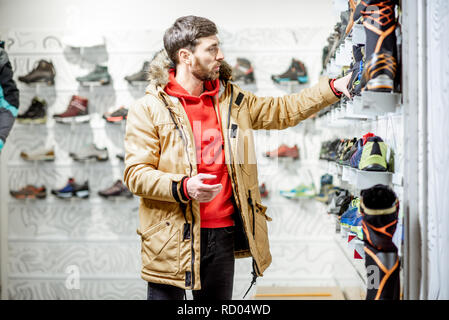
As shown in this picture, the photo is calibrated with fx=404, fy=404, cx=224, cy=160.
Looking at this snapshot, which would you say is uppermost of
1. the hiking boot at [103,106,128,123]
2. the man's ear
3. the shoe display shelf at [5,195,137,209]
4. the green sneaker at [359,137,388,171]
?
the man's ear

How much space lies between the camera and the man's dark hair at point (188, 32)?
1.45 m

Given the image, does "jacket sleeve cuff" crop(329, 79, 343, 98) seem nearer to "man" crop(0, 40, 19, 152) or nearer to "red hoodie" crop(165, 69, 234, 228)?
"red hoodie" crop(165, 69, 234, 228)

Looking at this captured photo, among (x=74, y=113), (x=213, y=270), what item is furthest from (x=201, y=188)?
(x=74, y=113)

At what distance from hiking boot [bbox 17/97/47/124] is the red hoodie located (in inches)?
52.5

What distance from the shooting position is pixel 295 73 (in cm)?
266

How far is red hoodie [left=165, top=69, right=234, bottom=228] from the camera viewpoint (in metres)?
1.45

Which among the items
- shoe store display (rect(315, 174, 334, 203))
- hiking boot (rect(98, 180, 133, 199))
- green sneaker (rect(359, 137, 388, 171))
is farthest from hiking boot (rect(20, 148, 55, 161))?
green sneaker (rect(359, 137, 388, 171))

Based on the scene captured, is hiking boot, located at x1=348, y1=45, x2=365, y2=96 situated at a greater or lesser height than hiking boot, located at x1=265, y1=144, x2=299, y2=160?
greater

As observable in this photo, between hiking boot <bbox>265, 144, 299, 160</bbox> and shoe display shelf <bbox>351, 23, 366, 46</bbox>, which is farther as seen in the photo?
hiking boot <bbox>265, 144, 299, 160</bbox>

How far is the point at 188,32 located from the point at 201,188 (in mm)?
586

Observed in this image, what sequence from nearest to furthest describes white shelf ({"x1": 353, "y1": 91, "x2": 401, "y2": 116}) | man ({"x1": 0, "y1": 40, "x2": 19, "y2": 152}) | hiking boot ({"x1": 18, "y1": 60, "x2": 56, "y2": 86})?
1. white shelf ({"x1": 353, "y1": 91, "x2": 401, "y2": 116})
2. man ({"x1": 0, "y1": 40, "x2": 19, "y2": 152})
3. hiking boot ({"x1": 18, "y1": 60, "x2": 56, "y2": 86})

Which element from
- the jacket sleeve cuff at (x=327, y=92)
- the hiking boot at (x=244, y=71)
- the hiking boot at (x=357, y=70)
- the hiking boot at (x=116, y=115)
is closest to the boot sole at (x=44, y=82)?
the hiking boot at (x=116, y=115)

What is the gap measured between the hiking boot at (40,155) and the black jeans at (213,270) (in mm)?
1427

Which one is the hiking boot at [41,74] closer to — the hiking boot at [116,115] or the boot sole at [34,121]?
the boot sole at [34,121]
